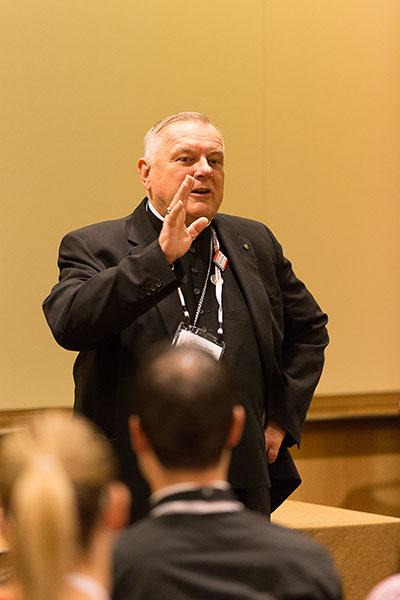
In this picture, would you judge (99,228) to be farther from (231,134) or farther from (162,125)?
(231,134)

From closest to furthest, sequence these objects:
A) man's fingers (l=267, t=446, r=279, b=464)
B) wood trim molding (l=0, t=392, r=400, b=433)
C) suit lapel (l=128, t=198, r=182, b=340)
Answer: suit lapel (l=128, t=198, r=182, b=340)
man's fingers (l=267, t=446, r=279, b=464)
wood trim molding (l=0, t=392, r=400, b=433)

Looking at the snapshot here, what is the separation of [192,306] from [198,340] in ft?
0.60

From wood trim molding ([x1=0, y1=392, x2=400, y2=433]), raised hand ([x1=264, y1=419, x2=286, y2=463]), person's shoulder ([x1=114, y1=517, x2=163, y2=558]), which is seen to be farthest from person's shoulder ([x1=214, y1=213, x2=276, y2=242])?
wood trim molding ([x1=0, y1=392, x2=400, y2=433])

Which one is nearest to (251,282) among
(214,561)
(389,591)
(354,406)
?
(389,591)

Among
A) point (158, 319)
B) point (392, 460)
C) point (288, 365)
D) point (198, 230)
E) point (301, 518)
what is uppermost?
point (198, 230)

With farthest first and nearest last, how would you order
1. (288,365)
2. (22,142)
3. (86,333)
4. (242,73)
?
(242,73) → (22,142) → (288,365) → (86,333)

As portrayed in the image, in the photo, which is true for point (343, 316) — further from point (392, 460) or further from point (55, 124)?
point (55, 124)

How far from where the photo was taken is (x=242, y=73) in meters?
5.45

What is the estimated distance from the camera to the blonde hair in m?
1.52

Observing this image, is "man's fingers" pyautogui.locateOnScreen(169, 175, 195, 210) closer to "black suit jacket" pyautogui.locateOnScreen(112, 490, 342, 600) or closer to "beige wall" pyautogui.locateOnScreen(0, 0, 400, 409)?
"black suit jacket" pyautogui.locateOnScreen(112, 490, 342, 600)

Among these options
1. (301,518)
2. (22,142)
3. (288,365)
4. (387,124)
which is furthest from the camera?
(387,124)

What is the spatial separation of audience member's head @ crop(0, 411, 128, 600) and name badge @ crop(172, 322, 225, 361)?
4.49 ft

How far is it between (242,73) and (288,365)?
2.42m

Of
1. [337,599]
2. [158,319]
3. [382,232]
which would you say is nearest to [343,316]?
[382,232]
